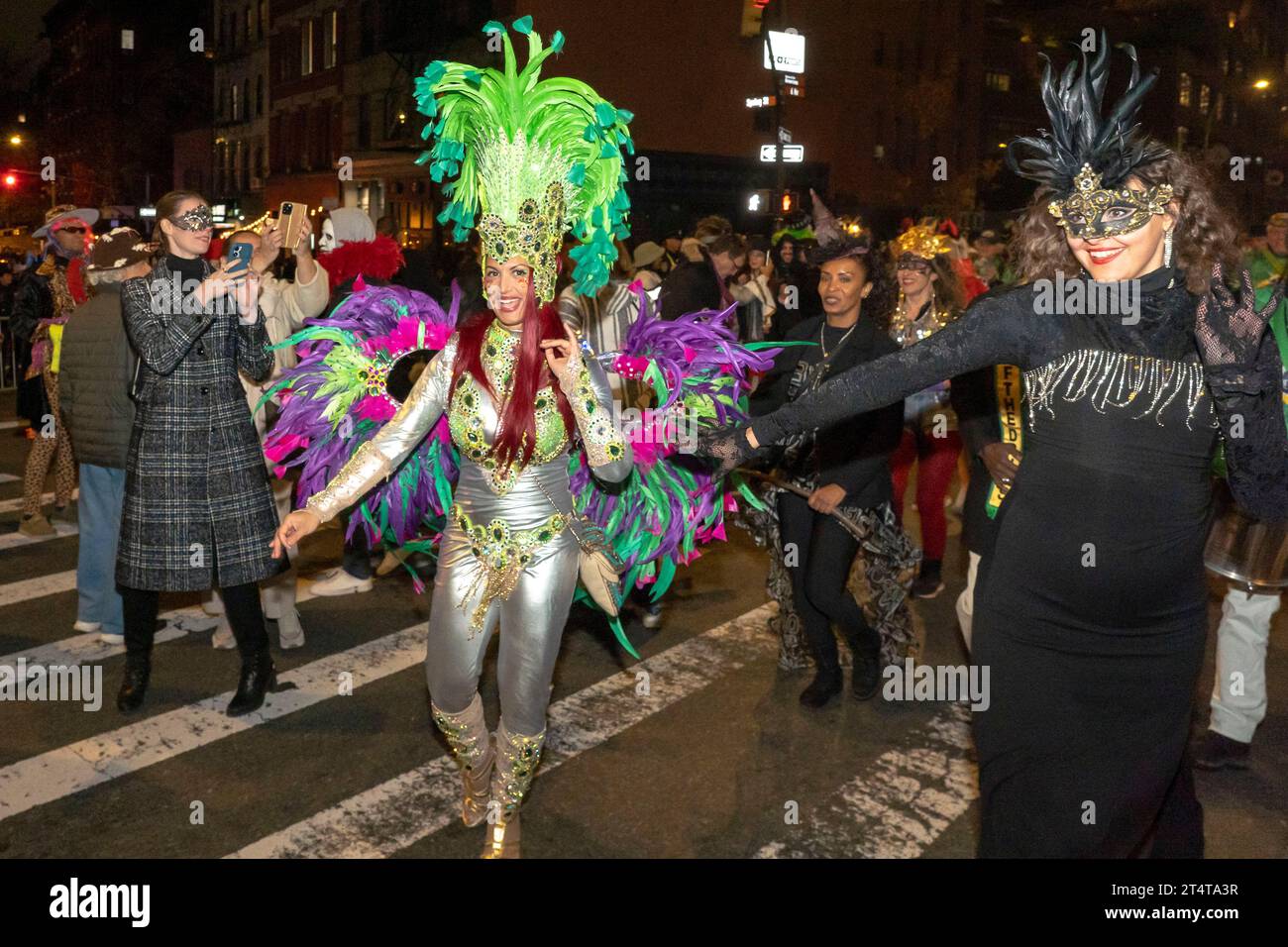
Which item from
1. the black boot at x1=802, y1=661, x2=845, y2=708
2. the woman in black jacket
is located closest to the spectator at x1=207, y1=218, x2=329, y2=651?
the woman in black jacket

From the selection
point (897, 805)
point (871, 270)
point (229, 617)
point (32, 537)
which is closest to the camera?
point (897, 805)

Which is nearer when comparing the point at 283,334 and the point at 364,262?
the point at 283,334

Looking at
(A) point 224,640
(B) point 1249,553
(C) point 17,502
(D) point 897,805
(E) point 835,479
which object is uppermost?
(E) point 835,479

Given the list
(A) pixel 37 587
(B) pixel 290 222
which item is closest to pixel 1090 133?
(B) pixel 290 222

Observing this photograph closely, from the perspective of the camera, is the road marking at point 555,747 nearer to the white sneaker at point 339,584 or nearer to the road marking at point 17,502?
the white sneaker at point 339,584

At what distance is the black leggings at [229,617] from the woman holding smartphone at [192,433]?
0.6 inches

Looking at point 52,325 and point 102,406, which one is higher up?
point 52,325

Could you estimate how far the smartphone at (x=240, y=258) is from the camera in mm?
4910

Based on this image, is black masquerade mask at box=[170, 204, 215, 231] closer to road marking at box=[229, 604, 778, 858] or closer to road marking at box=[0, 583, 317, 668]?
road marking at box=[0, 583, 317, 668]

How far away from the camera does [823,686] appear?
5.82 meters

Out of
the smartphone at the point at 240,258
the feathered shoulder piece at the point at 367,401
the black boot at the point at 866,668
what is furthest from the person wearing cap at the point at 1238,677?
the smartphone at the point at 240,258

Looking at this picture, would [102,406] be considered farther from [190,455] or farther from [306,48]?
[306,48]

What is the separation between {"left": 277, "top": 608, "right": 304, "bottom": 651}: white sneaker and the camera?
654cm

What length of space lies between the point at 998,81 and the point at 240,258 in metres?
39.9
